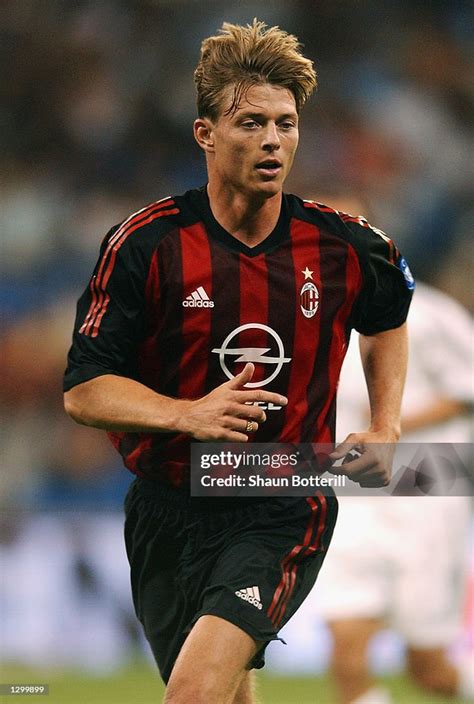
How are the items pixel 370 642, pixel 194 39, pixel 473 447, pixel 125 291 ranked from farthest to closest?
pixel 194 39, pixel 473 447, pixel 370 642, pixel 125 291

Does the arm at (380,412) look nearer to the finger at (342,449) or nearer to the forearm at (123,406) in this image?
the finger at (342,449)

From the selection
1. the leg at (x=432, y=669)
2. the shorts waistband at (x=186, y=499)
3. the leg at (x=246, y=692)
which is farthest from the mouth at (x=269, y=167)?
the leg at (x=432, y=669)

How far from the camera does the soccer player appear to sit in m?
2.59

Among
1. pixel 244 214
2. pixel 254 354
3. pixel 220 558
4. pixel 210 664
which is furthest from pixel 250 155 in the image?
pixel 210 664

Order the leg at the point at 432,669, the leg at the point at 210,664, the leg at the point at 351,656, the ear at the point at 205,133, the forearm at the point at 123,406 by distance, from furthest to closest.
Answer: the leg at the point at 432,669 → the leg at the point at 351,656 → the ear at the point at 205,133 → the forearm at the point at 123,406 → the leg at the point at 210,664

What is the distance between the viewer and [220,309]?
2730 millimetres

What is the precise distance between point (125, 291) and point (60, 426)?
300 cm

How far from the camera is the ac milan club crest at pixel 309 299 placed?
2771 millimetres

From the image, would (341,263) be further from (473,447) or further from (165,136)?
(165,136)

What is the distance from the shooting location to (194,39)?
5.88m

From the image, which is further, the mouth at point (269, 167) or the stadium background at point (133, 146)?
the stadium background at point (133, 146)

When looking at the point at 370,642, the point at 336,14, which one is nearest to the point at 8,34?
the point at 336,14

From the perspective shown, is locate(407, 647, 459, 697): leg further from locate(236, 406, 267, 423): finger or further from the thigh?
locate(236, 406, 267, 423): finger

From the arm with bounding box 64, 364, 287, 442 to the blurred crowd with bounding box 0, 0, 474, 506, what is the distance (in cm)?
307
